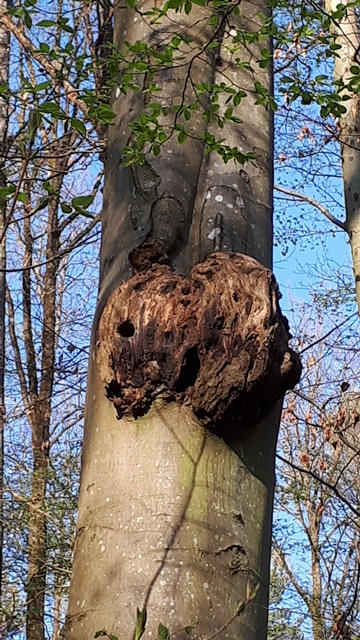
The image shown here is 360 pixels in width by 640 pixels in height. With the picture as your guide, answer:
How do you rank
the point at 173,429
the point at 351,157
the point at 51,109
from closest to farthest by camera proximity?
the point at 173,429
the point at 51,109
the point at 351,157

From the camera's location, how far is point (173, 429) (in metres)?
1.32

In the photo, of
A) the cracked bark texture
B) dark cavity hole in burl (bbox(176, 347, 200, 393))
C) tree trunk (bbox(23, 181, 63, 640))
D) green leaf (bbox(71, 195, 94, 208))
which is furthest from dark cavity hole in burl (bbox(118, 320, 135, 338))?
tree trunk (bbox(23, 181, 63, 640))

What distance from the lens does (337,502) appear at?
324 inches

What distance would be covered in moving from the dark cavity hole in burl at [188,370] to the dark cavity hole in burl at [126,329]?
0.37 ft

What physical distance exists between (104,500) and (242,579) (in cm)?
26

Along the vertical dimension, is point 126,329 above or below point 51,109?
below

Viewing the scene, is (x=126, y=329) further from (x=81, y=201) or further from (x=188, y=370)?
(x=81, y=201)

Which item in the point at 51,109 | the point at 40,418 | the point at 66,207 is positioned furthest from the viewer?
the point at 40,418

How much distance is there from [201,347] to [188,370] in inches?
2.0

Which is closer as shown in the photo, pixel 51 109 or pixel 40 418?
pixel 51 109

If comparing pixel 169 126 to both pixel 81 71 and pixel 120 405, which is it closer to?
pixel 120 405

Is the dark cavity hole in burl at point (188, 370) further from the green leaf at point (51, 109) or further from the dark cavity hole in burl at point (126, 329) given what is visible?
the green leaf at point (51, 109)

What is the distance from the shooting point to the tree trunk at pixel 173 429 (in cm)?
120

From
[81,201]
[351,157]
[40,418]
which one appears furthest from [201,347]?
[40,418]
